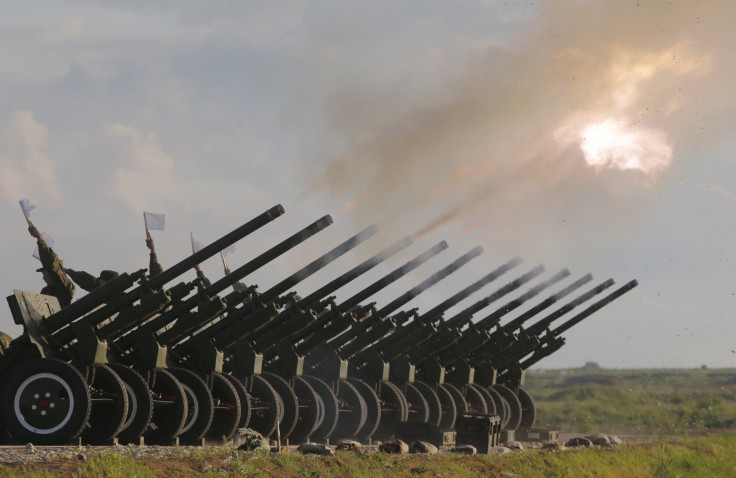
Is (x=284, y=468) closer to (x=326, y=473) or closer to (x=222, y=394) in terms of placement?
(x=326, y=473)

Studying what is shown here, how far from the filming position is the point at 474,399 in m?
41.4

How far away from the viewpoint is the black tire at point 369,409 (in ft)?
106

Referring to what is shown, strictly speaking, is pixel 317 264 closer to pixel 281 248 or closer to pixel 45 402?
pixel 281 248

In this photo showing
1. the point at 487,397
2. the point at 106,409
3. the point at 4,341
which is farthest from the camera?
the point at 487,397

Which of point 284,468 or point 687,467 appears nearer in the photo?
point 284,468

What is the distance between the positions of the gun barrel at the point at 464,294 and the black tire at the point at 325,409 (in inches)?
286

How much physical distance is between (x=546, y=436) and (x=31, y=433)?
988 inches

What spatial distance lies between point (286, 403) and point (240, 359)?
1.57m

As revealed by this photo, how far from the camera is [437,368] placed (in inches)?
1524

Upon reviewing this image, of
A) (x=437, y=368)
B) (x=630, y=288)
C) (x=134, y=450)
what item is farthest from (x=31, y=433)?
(x=630, y=288)

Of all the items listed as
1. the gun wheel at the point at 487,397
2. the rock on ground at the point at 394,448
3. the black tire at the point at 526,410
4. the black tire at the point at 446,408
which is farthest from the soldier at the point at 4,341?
the black tire at the point at 526,410

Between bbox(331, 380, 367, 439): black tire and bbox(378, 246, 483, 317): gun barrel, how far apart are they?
10.3ft

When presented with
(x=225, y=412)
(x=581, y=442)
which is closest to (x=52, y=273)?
(x=225, y=412)

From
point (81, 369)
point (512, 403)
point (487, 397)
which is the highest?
point (81, 369)
